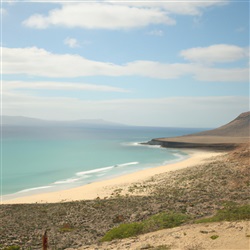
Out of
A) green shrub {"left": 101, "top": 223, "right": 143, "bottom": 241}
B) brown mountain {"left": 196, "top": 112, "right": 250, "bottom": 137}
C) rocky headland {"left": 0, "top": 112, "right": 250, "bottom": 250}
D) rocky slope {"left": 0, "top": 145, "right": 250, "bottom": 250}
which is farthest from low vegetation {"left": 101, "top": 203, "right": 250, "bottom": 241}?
brown mountain {"left": 196, "top": 112, "right": 250, "bottom": 137}

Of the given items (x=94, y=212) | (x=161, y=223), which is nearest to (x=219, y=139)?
(x=94, y=212)

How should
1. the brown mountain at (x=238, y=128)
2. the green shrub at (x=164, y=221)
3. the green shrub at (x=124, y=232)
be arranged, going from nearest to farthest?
the green shrub at (x=124, y=232)
the green shrub at (x=164, y=221)
the brown mountain at (x=238, y=128)

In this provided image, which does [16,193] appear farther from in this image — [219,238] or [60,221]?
[219,238]

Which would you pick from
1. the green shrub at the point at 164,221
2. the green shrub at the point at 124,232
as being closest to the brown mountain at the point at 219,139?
the green shrub at the point at 164,221

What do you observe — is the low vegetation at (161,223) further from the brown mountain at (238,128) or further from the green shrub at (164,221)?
the brown mountain at (238,128)

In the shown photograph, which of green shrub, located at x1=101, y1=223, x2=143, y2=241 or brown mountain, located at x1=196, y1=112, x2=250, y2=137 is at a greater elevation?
brown mountain, located at x1=196, y1=112, x2=250, y2=137

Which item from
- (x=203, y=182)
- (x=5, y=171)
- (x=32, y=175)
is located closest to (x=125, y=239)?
(x=203, y=182)

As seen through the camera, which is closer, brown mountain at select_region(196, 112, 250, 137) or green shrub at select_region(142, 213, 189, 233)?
green shrub at select_region(142, 213, 189, 233)

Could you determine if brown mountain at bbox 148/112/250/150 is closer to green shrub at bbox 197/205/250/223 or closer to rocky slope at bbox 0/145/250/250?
rocky slope at bbox 0/145/250/250

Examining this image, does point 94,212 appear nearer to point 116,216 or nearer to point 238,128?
point 116,216
